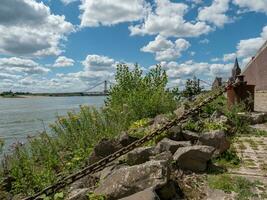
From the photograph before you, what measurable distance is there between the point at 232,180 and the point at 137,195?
180 cm

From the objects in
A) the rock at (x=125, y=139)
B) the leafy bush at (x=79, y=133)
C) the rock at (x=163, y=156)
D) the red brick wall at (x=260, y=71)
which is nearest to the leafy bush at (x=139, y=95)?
the leafy bush at (x=79, y=133)

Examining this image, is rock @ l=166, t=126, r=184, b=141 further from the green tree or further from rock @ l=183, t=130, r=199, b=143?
the green tree

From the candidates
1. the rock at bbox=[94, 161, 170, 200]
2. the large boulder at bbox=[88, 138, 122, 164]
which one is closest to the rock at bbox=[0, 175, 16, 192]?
the large boulder at bbox=[88, 138, 122, 164]

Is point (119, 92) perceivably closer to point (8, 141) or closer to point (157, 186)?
point (8, 141)

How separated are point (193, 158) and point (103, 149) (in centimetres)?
182

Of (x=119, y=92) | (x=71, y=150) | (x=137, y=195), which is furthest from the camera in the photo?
(x=119, y=92)

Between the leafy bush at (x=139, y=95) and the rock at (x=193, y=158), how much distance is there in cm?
523

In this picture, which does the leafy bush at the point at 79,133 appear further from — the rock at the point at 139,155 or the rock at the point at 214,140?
the rock at the point at 214,140

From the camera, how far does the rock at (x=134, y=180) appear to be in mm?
4574

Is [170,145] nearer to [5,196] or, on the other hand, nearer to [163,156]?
[163,156]

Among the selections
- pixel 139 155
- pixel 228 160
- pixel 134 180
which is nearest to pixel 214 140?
pixel 228 160

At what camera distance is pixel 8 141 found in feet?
40.4

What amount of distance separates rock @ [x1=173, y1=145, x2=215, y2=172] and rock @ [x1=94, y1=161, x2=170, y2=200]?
0.88m

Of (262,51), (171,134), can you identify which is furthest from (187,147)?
(262,51)
